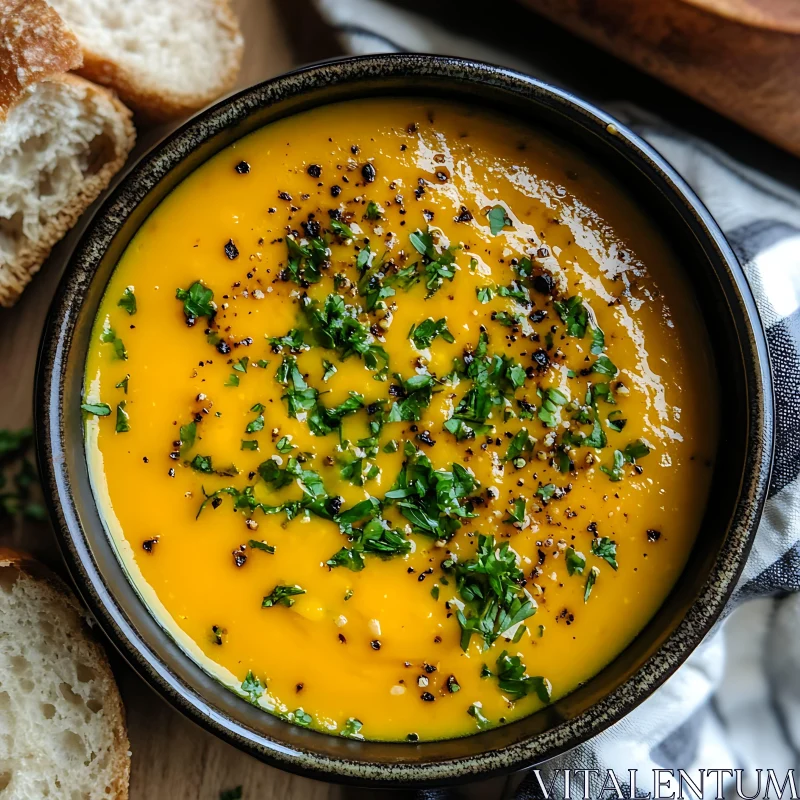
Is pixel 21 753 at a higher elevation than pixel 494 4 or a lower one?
lower

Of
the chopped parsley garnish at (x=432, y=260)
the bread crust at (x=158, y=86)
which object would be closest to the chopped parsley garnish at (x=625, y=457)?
the chopped parsley garnish at (x=432, y=260)

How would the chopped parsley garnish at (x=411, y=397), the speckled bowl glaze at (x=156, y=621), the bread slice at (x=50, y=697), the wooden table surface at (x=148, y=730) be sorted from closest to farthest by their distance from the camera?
the speckled bowl glaze at (x=156, y=621) → the chopped parsley garnish at (x=411, y=397) → the bread slice at (x=50, y=697) → the wooden table surface at (x=148, y=730)

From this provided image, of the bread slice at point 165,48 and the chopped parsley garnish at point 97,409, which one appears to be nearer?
the chopped parsley garnish at point 97,409

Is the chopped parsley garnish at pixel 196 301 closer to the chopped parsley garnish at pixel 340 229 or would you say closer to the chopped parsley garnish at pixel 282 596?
the chopped parsley garnish at pixel 340 229

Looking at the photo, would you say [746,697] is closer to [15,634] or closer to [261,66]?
[15,634]

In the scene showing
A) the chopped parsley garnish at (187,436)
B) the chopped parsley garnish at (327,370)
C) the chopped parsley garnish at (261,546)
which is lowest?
the chopped parsley garnish at (261,546)

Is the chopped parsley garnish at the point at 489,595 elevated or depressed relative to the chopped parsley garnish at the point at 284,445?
depressed

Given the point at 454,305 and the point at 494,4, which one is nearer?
the point at 454,305

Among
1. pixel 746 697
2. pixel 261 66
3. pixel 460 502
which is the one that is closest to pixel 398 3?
pixel 261 66
